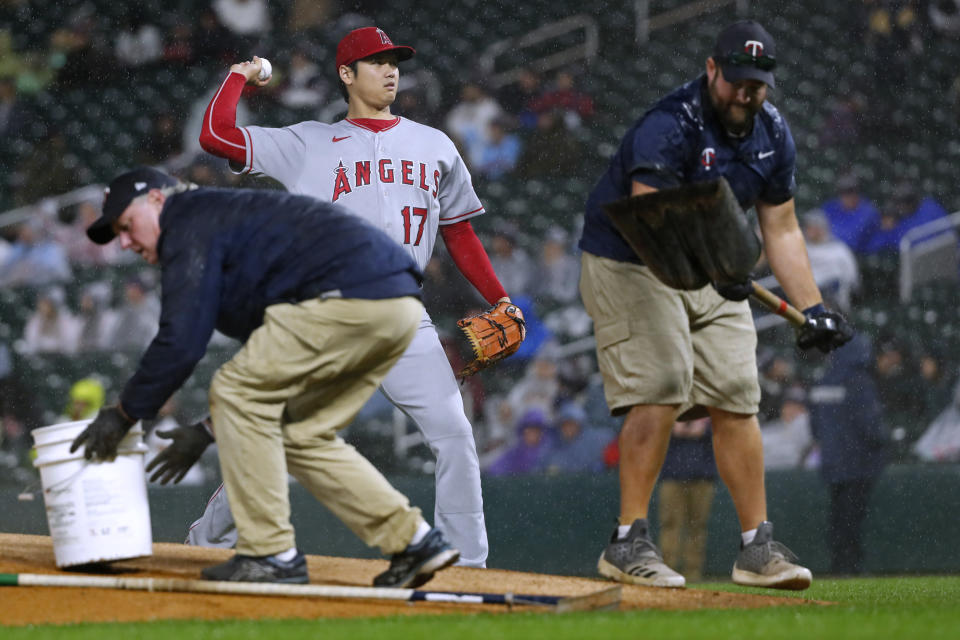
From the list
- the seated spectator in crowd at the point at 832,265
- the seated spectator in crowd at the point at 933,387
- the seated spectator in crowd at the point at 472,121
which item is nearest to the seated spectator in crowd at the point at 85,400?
the seated spectator in crowd at the point at 472,121

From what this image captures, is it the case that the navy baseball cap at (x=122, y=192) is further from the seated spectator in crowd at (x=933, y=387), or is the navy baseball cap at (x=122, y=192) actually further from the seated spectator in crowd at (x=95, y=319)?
the seated spectator in crowd at (x=933, y=387)

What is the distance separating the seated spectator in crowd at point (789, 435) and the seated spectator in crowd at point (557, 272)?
5.72 ft

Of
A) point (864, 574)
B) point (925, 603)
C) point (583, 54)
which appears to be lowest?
point (864, 574)

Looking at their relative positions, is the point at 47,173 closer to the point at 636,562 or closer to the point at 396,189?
the point at 396,189

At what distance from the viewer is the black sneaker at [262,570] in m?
3.58

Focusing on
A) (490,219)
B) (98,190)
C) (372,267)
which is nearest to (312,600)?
(372,267)

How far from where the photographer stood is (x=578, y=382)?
8.70m

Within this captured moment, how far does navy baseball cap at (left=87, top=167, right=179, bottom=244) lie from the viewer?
363cm

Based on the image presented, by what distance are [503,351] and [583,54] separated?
5.87m

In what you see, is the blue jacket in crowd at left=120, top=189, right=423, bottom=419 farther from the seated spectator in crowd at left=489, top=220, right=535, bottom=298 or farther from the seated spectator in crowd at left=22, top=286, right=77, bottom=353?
the seated spectator in crowd at left=22, top=286, right=77, bottom=353

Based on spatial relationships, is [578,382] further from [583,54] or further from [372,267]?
[372,267]

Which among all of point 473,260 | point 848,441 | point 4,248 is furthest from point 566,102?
point 473,260

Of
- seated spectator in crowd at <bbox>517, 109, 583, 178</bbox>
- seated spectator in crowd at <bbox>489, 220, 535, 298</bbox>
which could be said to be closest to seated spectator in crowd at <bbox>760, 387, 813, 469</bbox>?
seated spectator in crowd at <bbox>489, 220, 535, 298</bbox>

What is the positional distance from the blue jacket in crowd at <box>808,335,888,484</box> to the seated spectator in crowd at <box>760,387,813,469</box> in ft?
0.67
